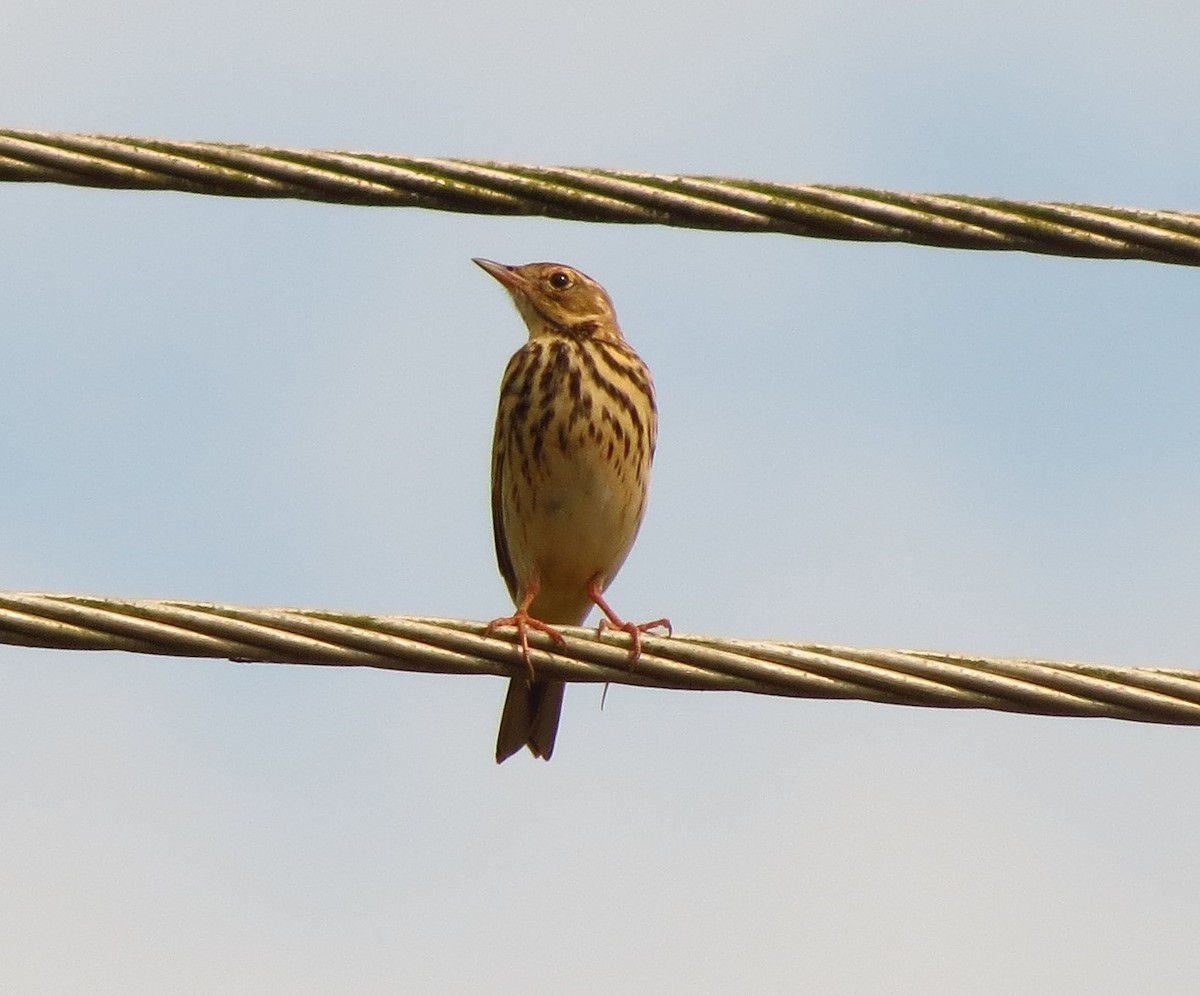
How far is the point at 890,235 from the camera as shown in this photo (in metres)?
5.69

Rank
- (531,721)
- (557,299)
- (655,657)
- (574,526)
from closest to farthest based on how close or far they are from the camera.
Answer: (655,657) → (531,721) → (574,526) → (557,299)

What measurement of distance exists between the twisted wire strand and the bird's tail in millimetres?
3897

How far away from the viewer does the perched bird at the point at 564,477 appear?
30.6ft

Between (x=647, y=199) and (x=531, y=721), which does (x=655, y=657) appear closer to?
(x=647, y=199)

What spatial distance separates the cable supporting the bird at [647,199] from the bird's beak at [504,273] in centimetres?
489

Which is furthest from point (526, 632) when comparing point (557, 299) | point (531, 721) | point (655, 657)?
point (557, 299)

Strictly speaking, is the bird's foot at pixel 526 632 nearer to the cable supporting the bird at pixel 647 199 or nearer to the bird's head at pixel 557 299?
the cable supporting the bird at pixel 647 199

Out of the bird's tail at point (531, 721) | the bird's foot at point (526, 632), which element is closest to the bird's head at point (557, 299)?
the bird's tail at point (531, 721)

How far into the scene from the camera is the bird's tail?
9.26 metres

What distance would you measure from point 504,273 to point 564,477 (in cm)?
168

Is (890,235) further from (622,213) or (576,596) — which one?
(576,596)

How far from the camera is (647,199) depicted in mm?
5625

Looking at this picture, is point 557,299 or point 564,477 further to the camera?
point 557,299

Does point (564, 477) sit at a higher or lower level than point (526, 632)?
higher
